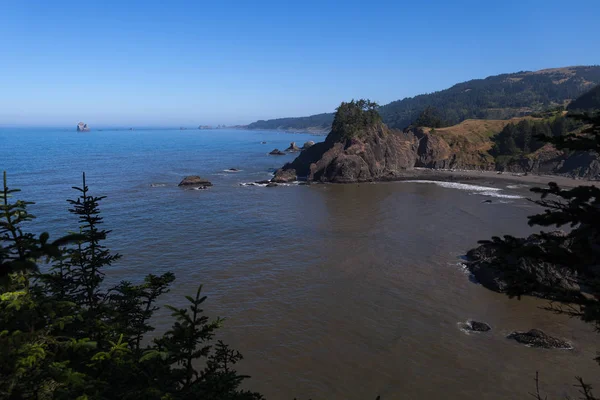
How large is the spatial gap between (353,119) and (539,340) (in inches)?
3356

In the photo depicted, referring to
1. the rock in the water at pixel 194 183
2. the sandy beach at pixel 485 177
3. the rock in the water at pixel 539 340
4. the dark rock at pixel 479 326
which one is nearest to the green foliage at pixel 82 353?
the dark rock at pixel 479 326

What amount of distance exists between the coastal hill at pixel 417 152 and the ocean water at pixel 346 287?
2518 cm

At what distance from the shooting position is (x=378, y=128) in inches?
4067

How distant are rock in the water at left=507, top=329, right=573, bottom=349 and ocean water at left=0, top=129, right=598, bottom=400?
19.5 inches

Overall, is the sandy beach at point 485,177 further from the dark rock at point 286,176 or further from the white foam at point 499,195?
the dark rock at point 286,176

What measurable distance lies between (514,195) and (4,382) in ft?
261

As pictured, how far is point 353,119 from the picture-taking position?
101 metres

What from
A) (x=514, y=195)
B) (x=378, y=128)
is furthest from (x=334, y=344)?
(x=378, y=128)

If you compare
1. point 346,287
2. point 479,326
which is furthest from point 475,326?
point 346,287

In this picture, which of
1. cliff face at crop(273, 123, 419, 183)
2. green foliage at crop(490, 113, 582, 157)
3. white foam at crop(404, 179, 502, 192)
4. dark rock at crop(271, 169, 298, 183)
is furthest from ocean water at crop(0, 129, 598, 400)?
green foliage at crop(490, 113, 582, 157)

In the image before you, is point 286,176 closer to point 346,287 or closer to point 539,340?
point 346,287

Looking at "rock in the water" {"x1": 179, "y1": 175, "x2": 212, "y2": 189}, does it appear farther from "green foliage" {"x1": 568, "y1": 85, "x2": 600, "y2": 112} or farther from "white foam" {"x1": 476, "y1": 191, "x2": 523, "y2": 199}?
"green foliage" {"x1": 568, "y1": 85, "x2": 600, "y2": 112}

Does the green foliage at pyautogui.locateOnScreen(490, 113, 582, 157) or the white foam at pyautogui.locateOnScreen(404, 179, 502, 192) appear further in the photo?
the green foliage at pyautogui.locateOnScreen(490, 113, 582, 157)

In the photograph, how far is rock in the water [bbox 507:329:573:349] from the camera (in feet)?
71.3
